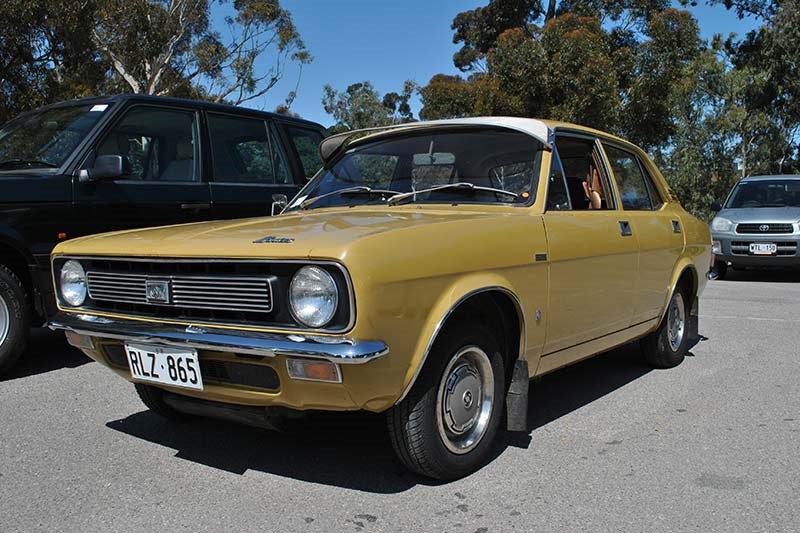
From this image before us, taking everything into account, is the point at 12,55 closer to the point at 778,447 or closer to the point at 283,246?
the point at 283,246

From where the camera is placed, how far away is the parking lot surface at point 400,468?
109 inches

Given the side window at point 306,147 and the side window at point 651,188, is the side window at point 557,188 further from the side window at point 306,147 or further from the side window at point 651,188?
the side window at point 306,147

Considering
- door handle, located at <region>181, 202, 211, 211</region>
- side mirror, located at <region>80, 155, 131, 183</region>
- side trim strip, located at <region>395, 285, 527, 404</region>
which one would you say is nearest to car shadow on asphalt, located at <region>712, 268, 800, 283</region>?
door handle, located at <region>181, 202, 211, 211</region>

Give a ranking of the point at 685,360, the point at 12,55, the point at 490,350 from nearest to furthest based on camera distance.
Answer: the point at 490,350 < the point at 685,360 < the point at 12,55

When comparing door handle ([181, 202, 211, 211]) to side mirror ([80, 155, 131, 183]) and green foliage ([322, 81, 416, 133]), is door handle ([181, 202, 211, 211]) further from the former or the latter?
green foliage ([322, 81, 416, 133])

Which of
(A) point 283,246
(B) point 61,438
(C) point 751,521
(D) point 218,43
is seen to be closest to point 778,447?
(C) point 751,521

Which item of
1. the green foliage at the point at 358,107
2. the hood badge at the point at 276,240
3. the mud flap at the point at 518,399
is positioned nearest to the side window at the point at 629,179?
the mud flap at the point at 518,399

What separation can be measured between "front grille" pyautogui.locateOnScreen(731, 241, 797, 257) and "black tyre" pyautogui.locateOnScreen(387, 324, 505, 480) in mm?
9170

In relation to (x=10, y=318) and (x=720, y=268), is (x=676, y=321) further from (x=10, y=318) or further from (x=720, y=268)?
(x=720, y=268)

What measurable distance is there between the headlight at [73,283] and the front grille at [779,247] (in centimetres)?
1035

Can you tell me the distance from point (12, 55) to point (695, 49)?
53.9ft

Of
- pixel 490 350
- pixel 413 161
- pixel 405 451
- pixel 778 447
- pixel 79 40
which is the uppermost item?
pixel 79 40

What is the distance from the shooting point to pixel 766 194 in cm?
1183

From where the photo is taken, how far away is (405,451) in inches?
115
